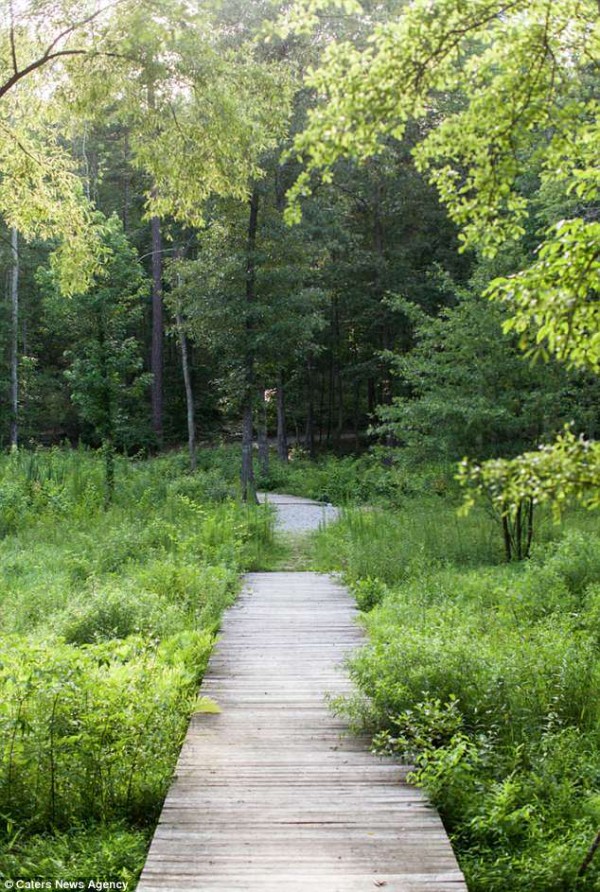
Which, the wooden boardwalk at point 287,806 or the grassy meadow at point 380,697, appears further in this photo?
the grassy meadow at point 380,697

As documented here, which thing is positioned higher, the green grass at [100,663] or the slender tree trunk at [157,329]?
the slender tree trunk at [157,329]

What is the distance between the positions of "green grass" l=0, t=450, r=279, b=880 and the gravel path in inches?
67.2

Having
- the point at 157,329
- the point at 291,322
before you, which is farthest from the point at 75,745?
the point at 157,329

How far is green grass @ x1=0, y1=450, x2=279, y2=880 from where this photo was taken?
4.06m

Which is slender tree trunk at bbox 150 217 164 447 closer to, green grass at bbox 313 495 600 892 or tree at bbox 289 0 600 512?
green grass at bbox 313 495 600 892

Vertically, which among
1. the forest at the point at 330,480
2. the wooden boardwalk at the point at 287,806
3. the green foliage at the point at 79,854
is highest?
the forest at the point at 330,480

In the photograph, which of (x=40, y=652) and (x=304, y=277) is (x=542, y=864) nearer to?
(x=40, y=652)

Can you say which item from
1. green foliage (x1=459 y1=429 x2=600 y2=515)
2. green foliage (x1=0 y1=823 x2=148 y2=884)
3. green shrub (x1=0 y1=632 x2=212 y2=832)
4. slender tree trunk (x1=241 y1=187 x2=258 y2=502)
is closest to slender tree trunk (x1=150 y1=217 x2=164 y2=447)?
slender tree trunk (x1=241 y1=187 x2=258 y2=502)

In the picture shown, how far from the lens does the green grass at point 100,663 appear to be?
4062 mm

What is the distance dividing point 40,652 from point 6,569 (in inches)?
208

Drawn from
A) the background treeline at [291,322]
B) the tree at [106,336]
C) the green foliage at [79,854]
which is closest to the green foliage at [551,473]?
Answer: the green foliage at [79,854]

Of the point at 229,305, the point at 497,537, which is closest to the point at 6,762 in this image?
the point at 497,537

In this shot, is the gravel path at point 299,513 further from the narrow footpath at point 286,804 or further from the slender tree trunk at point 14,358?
the slender tree trunk at point 14,358

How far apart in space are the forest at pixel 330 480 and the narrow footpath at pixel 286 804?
0.19m
